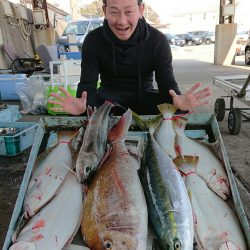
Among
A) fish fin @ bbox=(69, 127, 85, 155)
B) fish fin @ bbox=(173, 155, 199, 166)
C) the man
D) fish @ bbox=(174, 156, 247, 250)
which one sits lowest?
fish @ bbox=(174, 156, 247, 250)

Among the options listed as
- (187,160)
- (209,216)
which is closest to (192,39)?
(187,160)

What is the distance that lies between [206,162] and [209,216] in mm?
471

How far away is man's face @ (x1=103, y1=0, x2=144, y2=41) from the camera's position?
2566mm

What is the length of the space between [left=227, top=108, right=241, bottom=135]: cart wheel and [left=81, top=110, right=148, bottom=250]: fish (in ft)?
10.7

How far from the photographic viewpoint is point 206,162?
2.21m

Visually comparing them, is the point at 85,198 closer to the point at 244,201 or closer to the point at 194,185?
the point at 194,185

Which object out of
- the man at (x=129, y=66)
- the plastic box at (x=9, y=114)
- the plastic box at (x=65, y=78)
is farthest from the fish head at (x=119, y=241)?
the plastic box at (x=65, y=78)

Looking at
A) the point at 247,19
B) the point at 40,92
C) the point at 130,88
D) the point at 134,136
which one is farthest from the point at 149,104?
the point at 247,19

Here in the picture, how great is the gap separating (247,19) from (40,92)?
56636mm

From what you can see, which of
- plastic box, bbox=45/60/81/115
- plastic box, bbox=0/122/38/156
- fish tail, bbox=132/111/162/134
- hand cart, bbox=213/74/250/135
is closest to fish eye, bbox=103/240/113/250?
fish tail, bbox=132/111/162/134

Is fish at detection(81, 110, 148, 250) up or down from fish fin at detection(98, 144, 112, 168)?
down

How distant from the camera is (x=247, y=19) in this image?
183ft

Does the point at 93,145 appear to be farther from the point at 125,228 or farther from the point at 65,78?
the point at 65,78

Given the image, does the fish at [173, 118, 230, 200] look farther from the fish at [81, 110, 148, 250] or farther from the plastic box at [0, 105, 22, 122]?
the plastic box at [0, 105, 22, 122]
